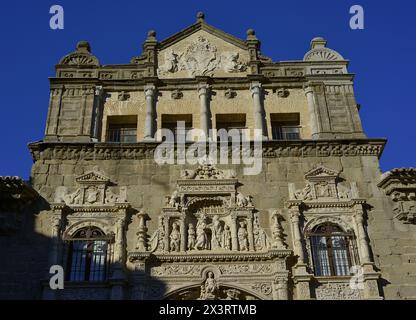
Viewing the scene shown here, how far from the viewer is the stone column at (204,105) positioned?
18.1m

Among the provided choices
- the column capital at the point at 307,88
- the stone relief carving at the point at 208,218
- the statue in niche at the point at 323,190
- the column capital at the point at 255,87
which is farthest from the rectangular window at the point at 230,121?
the statue in niche at the point at 323,190

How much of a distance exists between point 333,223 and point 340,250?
750 mm

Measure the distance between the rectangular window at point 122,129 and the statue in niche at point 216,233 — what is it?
3.93m

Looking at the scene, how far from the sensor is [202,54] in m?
20.1

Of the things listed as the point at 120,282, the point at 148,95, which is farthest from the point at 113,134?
the point at 120,282

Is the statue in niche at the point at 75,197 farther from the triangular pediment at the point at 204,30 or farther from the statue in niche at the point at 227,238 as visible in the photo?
the triangular pediment at the point at 204,30

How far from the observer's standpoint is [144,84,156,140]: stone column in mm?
17938

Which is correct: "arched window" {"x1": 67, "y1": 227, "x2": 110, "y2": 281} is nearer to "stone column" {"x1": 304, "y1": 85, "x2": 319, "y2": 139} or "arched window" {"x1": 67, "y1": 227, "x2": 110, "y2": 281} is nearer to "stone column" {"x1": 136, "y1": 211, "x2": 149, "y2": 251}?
"stone column" {"x1": 136, "y1": 211, "x2": 149, "y2": 251}

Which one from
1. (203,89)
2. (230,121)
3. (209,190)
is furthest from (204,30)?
(209,190)

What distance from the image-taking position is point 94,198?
650 inches

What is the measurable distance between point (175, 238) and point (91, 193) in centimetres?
270

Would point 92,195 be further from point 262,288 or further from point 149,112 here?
point 262,288

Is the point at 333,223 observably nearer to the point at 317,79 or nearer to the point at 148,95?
the point at 317,79
